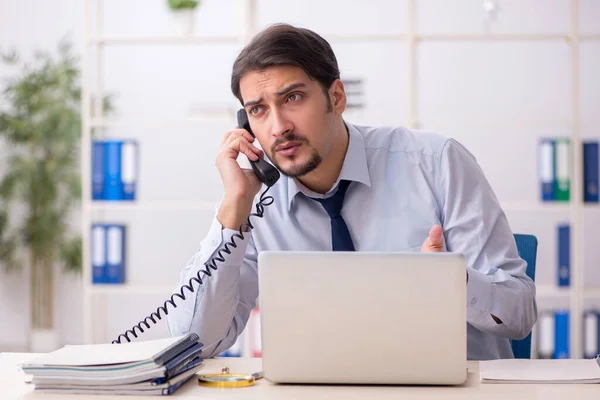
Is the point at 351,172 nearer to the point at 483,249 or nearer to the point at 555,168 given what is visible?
the point at 483,249

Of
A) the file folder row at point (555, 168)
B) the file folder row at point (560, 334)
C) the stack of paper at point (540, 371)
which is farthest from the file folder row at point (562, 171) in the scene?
the stack of paper at point (540, 371)

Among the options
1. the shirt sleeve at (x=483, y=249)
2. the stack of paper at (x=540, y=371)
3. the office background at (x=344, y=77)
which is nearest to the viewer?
the stack of paper at (x=540, y=371)

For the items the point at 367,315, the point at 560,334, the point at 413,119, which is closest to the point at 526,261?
the point at 367,315

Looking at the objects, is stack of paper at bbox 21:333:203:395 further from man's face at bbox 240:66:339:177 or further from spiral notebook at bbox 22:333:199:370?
man's face at bbox 240:66:339:177

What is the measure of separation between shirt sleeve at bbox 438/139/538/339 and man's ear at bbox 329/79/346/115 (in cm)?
29

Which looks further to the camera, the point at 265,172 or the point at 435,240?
the point at 265,172

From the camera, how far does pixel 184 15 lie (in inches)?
158

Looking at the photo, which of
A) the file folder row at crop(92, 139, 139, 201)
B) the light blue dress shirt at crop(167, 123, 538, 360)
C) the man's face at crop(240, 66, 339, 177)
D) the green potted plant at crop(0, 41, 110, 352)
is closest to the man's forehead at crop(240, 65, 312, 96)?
the man's face at crop(240, 66, 339, 177)

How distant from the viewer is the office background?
15.1ft

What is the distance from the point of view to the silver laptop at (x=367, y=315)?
4.25ft

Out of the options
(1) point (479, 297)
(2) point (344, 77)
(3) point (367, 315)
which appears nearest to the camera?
(3) point (367, 315)

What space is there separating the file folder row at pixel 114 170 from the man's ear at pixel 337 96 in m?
1.94

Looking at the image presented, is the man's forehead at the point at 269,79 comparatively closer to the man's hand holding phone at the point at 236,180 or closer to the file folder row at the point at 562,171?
the man's hand holding phone at the point at 236,180

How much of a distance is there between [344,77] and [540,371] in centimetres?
320
